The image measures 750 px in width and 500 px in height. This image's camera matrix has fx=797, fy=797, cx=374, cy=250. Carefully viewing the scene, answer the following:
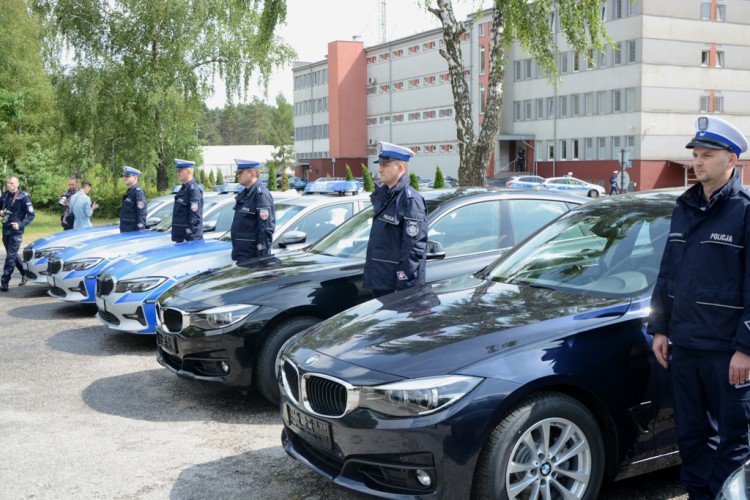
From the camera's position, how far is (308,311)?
6164mm

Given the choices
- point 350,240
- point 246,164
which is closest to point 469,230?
point 350,240

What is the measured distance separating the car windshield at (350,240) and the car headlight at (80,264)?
431cm

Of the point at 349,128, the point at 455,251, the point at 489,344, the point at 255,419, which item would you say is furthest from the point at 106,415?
the point at 349,128

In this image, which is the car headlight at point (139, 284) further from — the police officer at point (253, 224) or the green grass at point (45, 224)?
the green grass at point (45, 224)

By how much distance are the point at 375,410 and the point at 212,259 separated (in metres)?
5.30

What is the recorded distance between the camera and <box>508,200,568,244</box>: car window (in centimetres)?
713

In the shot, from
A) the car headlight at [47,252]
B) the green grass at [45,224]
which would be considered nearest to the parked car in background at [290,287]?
the car headlight at [47,252]

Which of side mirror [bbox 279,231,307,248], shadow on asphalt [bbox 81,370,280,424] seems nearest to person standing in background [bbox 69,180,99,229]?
side mirror [bbox 279,231,307,248]

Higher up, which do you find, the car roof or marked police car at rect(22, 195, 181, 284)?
the car roof

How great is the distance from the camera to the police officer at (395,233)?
5906 mm

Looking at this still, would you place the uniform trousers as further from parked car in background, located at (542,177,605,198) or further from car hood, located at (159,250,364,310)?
parked car in background, located at (542,177,605,198)

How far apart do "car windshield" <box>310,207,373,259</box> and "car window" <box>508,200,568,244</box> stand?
4.29ft

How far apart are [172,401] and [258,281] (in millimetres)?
1270

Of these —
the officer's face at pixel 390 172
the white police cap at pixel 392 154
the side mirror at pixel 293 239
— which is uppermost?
the white police cap at pixel 392 154
